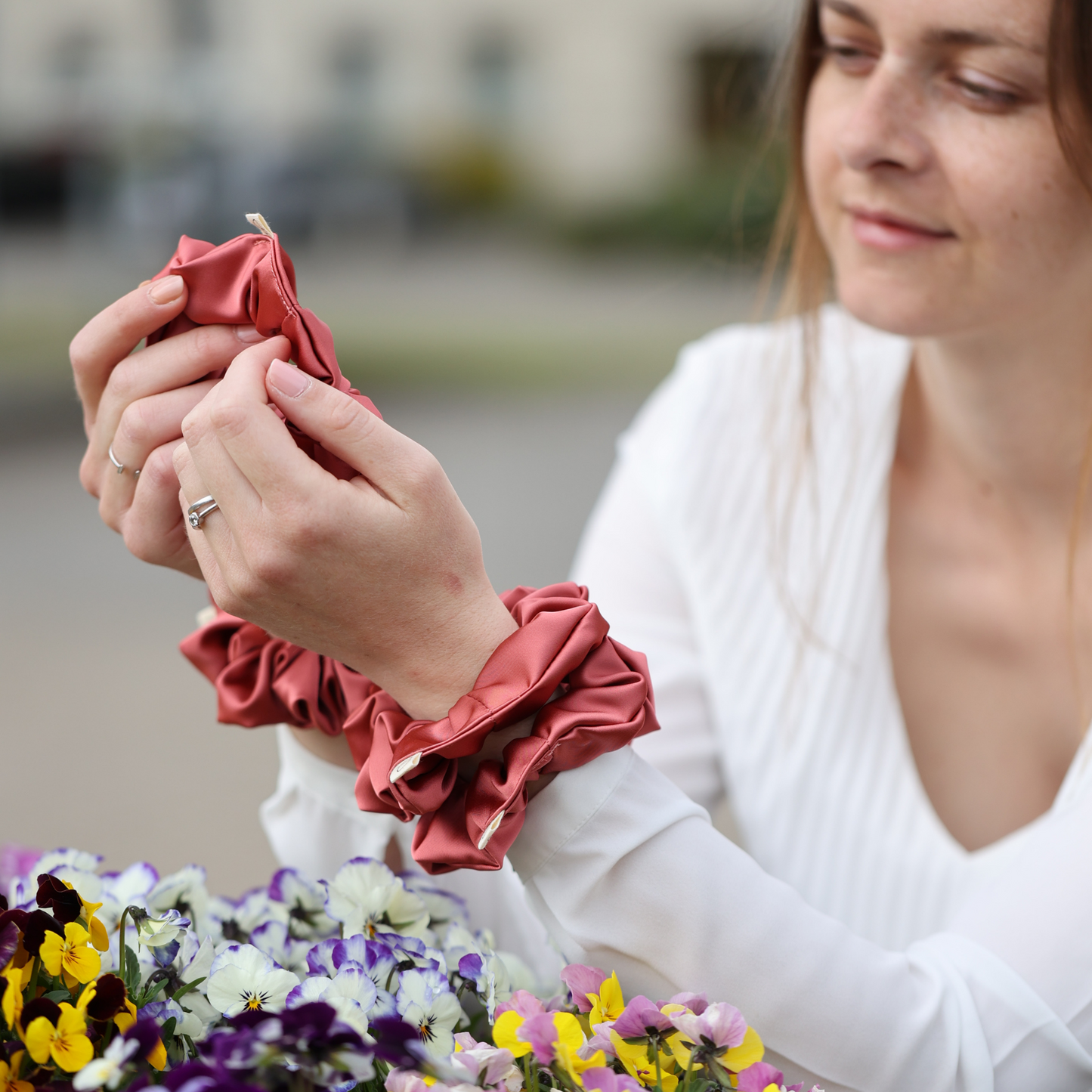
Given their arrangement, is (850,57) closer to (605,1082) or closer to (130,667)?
(605,1082)

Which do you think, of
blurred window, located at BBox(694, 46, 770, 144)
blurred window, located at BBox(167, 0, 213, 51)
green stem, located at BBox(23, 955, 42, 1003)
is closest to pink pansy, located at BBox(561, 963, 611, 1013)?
green stem, located at BBox(23, 955, 42, 1003)

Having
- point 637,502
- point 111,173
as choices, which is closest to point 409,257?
point 111,173

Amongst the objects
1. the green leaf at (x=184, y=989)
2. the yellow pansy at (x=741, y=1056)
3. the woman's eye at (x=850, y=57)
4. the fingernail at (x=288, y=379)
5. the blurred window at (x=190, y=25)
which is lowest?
the yellow pansy at (x=741, y=1056)

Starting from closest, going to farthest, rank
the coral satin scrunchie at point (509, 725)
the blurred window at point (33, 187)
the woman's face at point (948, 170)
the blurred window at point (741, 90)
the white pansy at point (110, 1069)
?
the white pansy at point (110, 1069) → the coral satin scrunchie at point (509, 725) → the woman's face at point (948, 170) → the blurred window at point (741, 90) → the blurred window at point (33, 187)

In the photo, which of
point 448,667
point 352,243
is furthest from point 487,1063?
point 352,243

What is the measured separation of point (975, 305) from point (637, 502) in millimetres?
546

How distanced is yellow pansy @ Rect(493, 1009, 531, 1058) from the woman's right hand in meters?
0.43

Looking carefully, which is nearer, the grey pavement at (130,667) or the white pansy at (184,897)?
the white pansy at (184,897)

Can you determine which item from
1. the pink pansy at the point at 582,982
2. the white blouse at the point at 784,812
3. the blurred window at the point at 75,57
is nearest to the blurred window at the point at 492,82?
the blurred window at the point at 75,57

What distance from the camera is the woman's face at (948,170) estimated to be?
43.5 inches

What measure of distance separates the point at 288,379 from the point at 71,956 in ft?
1.19

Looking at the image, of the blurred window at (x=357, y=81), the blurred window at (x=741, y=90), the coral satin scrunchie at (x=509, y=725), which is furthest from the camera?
the blurred window at (x=357, y=81)

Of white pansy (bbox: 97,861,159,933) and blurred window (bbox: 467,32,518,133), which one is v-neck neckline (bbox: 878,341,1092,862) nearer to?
white pansy (bbox: 97,861,159,933)

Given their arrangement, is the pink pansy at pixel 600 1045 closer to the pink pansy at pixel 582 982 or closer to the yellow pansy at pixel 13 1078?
the pink pansy at pixel 582 982
